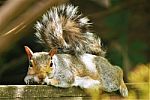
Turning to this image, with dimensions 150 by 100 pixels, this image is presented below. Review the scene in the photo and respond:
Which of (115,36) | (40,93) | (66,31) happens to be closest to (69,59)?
(66,31)

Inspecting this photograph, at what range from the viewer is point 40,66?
7.64 ft

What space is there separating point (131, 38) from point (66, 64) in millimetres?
3148

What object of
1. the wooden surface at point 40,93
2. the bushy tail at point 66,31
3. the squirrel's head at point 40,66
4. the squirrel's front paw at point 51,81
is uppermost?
the bushy tail at point 66,31

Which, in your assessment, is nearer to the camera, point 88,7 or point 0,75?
point 0,75

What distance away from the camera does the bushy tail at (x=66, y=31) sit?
2.67 m

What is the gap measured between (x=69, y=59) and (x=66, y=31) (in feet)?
0.86

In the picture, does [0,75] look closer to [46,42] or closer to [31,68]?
[46,42]

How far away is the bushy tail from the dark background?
2.10m

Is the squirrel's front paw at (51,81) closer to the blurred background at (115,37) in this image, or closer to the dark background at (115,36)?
the blurred background at (115,37)

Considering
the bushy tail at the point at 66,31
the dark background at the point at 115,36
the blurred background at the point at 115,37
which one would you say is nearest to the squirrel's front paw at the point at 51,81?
the bushy tail at the point at 66,31

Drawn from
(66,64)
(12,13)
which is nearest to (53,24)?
(66,64)

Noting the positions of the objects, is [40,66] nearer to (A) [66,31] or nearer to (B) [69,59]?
(B) [69,59]

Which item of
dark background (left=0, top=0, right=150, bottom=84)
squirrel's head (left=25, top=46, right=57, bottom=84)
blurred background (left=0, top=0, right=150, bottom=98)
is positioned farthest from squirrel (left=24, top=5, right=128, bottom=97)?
dark background (left=0, top=0, right=150, bottom=84)

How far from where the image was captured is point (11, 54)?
5.34 metres
